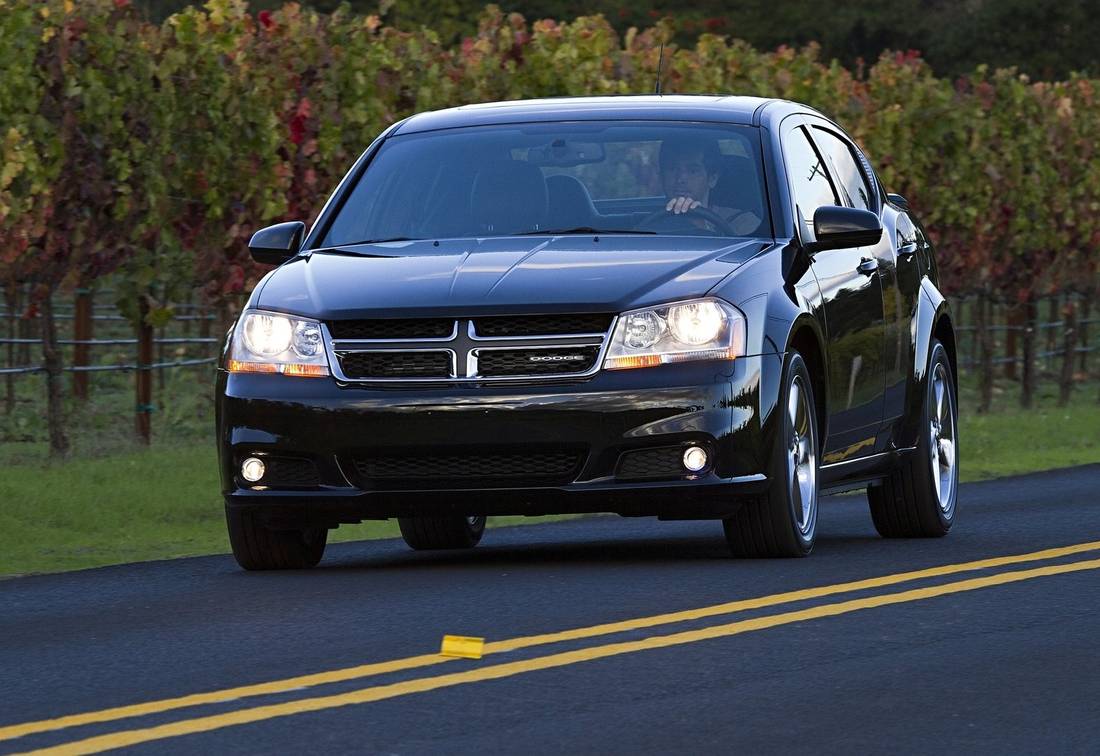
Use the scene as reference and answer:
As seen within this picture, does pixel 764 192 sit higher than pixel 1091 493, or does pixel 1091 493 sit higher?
pixel 764 192

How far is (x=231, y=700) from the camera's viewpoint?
6.52m

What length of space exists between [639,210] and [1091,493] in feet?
16.5

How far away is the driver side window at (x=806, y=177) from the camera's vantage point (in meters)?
10.5

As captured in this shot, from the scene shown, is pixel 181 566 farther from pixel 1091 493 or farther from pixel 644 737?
pixel 1091 493

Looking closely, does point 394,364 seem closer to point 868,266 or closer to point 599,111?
point 599,111

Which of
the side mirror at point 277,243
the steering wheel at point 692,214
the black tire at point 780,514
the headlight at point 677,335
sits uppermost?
the steering wheel at point 692,214

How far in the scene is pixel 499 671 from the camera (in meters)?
6.98

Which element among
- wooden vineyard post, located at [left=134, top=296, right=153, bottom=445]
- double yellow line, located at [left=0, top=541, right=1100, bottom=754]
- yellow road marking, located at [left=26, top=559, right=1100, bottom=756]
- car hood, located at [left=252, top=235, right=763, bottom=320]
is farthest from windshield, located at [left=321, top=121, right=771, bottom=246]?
wooden vineyard post, located at [left=134, top=296, right=153, bottom=445]

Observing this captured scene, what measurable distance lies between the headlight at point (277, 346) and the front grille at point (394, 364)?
0.31 feet

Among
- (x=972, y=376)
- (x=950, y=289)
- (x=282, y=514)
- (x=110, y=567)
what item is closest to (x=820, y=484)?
(x=282, y=514)

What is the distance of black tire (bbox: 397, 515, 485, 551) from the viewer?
11.3 meters

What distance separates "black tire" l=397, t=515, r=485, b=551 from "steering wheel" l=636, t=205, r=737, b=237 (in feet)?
6.13

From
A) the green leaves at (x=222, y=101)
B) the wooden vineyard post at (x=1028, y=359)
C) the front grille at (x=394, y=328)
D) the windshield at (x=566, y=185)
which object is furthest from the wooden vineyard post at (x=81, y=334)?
the front grille at (x=394, y=328)

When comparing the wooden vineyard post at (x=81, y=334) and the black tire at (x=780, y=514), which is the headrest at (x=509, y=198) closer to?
the black tire at (x=780, y=514)
